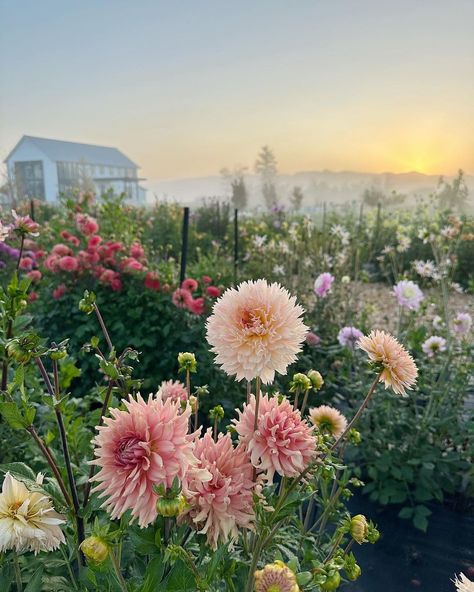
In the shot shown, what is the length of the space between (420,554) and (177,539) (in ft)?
4.48

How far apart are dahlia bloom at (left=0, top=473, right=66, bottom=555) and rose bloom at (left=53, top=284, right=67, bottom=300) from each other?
6.74 ft

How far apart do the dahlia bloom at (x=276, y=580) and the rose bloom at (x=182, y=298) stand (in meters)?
1.70

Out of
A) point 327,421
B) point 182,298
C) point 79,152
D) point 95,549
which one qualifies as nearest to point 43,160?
point 79,152

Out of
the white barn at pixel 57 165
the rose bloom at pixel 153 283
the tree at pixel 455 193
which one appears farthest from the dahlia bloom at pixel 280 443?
the white barn at pixel 57 165

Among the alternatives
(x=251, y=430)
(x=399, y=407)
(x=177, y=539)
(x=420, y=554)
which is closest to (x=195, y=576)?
(x=177, y=539)

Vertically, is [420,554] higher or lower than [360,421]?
lower

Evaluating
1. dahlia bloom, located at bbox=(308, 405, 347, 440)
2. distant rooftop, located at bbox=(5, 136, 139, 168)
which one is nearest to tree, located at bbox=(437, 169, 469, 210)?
dahlia bloom, located at bbox=(308, 405, 347, 440)

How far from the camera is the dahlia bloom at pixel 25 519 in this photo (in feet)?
1.68

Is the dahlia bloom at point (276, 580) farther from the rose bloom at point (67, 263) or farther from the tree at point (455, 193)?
the tree at point (455, 193)

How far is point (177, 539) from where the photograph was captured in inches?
21.3

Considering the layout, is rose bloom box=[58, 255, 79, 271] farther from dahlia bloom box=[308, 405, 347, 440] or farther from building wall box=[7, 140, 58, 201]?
building wall box=[7, 140, 58, 201]

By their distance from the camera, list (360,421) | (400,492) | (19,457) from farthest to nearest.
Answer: (360,421)
(400,492)
(19,457)

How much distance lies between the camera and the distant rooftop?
1617 inches

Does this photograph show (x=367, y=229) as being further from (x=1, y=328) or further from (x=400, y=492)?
(x=1, y=328)
